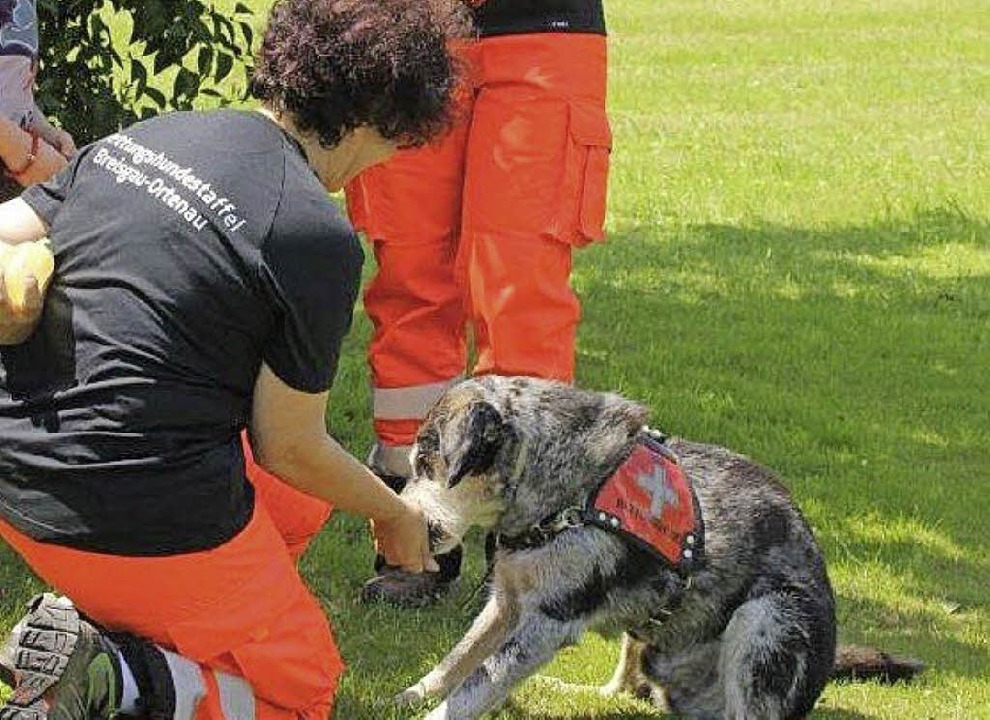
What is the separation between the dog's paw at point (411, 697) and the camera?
16.1 ft

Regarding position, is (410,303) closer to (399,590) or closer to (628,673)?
(399,590)

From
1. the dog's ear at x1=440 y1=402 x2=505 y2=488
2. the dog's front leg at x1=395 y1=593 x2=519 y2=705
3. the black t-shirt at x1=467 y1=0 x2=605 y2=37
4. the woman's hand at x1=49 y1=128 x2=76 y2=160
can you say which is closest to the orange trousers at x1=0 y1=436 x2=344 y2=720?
the dog's ear at x1=440 y1=402 x2=505 y2=488

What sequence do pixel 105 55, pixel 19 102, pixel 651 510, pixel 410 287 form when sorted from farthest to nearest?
pixel 105 55 → pixel 410 287 → pixel 19 102 → pixel 651 510

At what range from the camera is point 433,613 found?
18.5 ft

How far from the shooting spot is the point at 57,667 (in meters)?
3.91

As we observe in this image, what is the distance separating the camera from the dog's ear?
15.3ft

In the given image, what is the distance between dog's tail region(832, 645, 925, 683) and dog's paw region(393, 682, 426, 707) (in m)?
1.14

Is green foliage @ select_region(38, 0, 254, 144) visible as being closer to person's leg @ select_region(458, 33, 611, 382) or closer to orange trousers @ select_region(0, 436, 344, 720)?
person's leg @ select_region(458, 33, 611, 382)

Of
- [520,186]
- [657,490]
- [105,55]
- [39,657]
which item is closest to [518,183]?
[520,186]

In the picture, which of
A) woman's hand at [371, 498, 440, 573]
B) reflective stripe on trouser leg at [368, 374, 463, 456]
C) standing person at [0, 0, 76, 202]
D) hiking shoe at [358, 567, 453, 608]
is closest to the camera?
woman's hand at [371, 498, 440, 573]

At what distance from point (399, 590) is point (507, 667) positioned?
1.03 m

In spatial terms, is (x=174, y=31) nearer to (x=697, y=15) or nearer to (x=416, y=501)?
(x=416, y=501)

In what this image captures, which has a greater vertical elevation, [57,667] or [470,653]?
[57,667]

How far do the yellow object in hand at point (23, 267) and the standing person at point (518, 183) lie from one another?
169 centimetres
